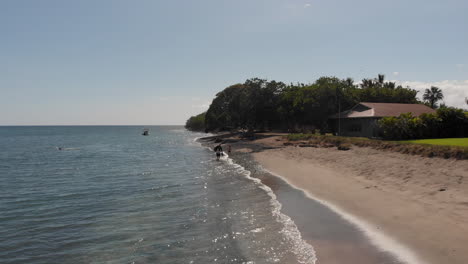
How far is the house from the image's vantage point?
41062 millimetres

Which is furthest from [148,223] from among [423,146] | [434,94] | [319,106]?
[434,94]

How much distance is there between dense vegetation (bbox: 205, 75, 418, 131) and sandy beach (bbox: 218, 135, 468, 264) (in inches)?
1131

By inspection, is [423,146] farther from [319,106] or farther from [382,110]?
[319,106]

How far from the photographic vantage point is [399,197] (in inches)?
560

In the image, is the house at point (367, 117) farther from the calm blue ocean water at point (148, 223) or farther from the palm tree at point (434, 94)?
the palm tree at point (434, 94)

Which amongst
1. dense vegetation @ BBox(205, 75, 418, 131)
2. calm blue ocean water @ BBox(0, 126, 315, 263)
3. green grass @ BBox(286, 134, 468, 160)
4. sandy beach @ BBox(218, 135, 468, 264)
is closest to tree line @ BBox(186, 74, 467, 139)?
dense vegetation @ BBox(205, 75, 418, 131)

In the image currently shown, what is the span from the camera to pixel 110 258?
33.1 feet

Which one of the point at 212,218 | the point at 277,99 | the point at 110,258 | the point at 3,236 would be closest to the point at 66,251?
the point at 110,258

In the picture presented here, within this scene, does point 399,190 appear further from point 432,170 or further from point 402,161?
point 402,161

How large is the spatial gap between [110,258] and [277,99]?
203 feet

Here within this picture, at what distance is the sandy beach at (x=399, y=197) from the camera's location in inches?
366

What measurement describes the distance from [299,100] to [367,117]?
17.0 meters

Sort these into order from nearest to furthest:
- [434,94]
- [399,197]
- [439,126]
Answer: [399,197], [439,126], [434,94]

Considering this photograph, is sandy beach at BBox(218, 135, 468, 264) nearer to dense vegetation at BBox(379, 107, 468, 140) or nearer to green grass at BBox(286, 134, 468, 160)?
green grass at BBox(286, 134, 468, 160)
